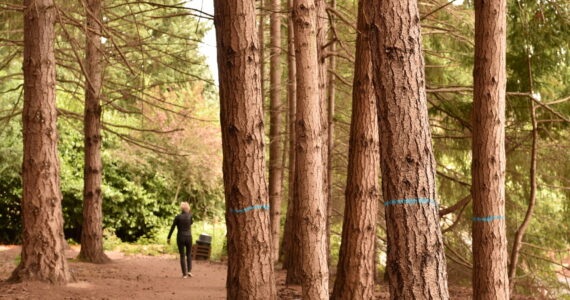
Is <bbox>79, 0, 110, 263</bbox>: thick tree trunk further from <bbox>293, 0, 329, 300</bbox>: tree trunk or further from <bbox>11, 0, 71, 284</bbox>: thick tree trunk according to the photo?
<bbox>293, 0, 329, 300</bbox>: tree trunk

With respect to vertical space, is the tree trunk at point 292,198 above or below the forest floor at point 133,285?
above

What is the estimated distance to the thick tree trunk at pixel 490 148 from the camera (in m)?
7.66

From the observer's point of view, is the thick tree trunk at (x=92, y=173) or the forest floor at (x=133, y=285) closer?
the forest floor at (x=133, y=285)

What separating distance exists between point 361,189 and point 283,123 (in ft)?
49.5

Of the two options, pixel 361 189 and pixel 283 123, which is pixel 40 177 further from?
pixel 283 123

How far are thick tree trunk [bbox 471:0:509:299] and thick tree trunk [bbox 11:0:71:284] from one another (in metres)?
5.67

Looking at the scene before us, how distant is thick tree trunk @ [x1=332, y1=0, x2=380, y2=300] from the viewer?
909 centimetres

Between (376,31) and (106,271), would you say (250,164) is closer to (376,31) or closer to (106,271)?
(376,31)

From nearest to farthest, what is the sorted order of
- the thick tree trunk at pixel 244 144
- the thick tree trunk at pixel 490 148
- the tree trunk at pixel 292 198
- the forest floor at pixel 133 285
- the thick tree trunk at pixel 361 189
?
the thick tree trunk at pixel 244 144, the thick tree trunk at pixel 490 148, the thick tree trunk at pixel 361 189, the forest floor at pixel 133 285, the tree trunk at pixel 292 198

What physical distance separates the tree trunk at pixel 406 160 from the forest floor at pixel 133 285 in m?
5.75

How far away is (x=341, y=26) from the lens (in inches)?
610

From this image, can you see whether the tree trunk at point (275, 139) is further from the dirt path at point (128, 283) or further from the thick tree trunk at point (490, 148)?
the thick tree trunk at point (490, 148)

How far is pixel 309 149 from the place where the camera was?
8633 millimetres

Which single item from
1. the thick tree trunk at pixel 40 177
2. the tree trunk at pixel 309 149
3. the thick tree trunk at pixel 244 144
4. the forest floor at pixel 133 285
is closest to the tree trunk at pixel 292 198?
the forest floor at pixel 133 285
